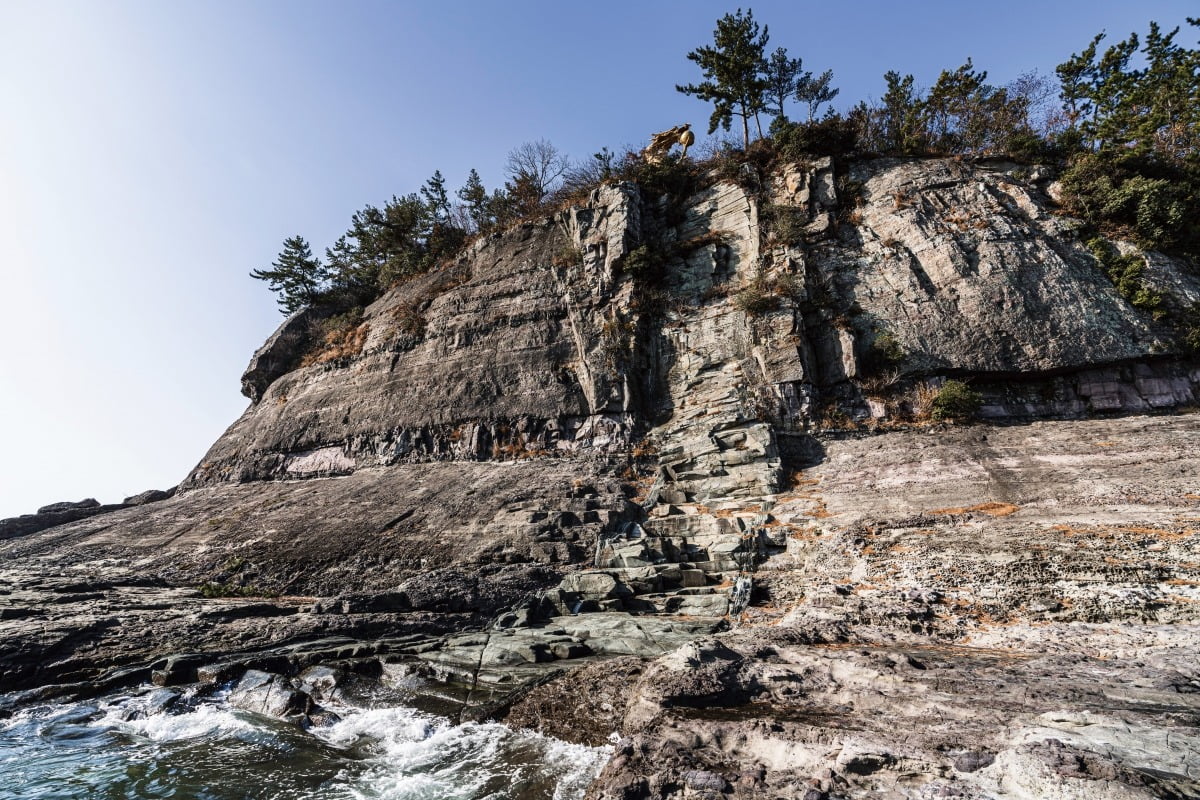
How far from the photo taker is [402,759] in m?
5.78

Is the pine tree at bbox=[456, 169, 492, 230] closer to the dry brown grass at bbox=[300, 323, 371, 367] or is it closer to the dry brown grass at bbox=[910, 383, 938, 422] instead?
the dry brown grass at bbox=[300, 323, 371, 367]

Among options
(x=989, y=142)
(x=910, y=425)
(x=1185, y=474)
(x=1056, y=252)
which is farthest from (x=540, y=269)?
(x=989, y=142)

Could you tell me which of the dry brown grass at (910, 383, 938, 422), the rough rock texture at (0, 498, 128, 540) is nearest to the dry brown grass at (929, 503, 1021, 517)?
the dry brown grass at (910, 383, 938, 422)

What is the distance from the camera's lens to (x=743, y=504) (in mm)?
13102

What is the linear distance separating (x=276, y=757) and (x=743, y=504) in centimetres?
1075

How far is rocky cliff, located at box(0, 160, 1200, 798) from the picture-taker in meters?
4.83

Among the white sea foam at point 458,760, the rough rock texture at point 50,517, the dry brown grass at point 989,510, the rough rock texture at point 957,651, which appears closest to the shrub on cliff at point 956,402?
the rough rock texture at point 957,651

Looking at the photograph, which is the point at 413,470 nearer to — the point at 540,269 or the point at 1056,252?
the point at 540,269

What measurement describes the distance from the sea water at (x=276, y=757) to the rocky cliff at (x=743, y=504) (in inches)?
30.4

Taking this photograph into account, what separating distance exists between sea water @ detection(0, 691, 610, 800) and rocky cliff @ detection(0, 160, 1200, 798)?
0.77 meters

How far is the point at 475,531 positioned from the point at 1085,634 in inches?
498

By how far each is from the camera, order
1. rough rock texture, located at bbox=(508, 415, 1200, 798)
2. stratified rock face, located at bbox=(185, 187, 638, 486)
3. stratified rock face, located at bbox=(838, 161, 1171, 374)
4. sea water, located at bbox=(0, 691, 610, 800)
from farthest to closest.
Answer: stratified rock face, located at bbox=(185, 187, 638, 486) < stratified rock face, located at bbox=(838, 161, 1171, 374) < sea water, located at bbox=(0, 691, 610, 800) < rough rock texture, located at bbox=(508, 415, 1200, 798)

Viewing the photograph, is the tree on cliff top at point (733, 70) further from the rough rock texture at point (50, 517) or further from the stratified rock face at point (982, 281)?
the rough rock texture at point (50, 517)

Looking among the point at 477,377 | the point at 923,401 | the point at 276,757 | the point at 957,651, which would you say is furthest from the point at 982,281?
the point at 276,757
